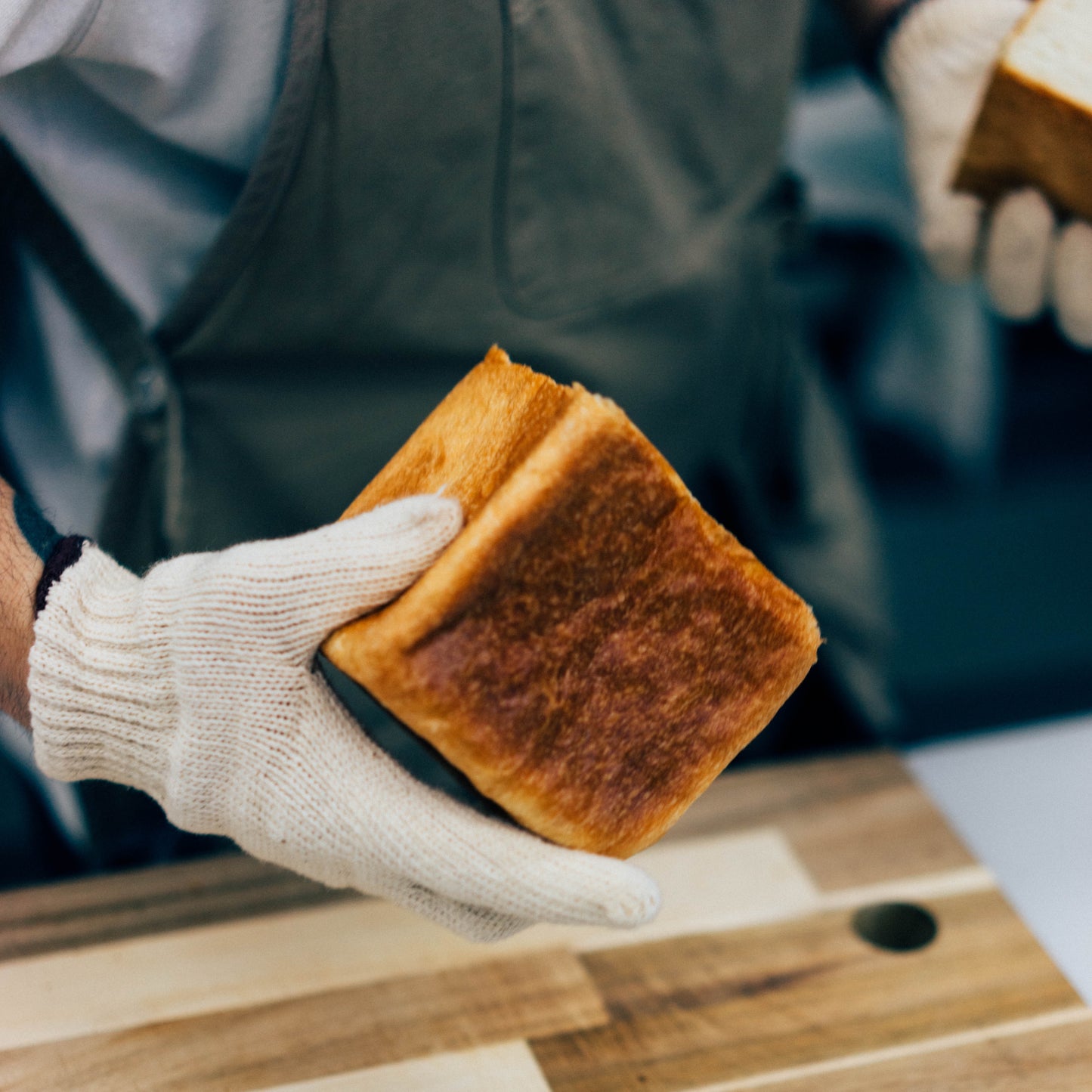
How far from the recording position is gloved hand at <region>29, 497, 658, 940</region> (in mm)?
670

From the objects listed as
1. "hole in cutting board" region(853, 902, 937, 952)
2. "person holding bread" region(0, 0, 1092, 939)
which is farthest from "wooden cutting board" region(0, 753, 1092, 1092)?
"person holding bread" region(0, 0, 1092, 939)

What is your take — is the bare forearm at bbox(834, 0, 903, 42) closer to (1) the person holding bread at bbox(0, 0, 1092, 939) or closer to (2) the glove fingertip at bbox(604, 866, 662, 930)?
(1) the person holding bread at bbox(0, 0, 1092, 939)

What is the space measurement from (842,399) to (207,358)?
1.63 meters

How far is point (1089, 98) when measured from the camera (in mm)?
912

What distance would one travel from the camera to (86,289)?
919mm

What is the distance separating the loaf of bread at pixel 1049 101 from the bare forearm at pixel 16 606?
3.10ft

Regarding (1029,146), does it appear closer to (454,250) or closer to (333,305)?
(454,250)

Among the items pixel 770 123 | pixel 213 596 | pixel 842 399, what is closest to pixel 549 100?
pixel 770 123

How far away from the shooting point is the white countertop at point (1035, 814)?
1.02 metres

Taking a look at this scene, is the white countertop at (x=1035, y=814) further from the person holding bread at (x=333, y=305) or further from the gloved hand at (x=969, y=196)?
the gloved hand at (x=969, y=196)

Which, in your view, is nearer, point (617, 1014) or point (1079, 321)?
point (617, 1014)

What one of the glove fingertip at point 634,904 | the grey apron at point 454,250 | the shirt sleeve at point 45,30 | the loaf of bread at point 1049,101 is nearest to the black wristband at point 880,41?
the grey apron at point 454,250

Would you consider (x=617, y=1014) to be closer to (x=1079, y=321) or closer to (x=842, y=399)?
(x=1079, y=321)

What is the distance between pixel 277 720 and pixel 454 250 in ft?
1.69
